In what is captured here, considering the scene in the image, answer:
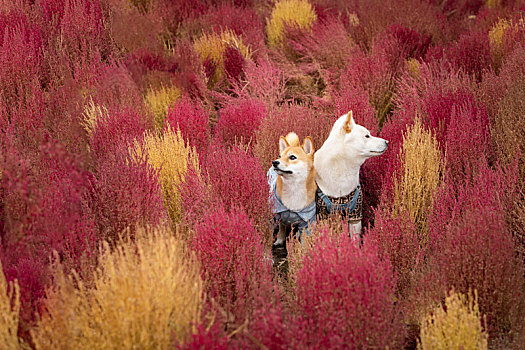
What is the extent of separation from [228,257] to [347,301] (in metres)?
0.69

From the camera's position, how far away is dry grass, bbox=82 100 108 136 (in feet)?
11.9

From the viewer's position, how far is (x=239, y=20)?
6348mm

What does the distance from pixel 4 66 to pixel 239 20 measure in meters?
3.27

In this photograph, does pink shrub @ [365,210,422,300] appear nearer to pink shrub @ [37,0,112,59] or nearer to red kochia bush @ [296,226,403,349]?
red kochia bush @ [296,226,403,349]

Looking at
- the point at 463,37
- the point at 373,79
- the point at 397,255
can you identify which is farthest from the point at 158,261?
the point at 463,37

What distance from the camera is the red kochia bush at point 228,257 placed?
226 centimetres

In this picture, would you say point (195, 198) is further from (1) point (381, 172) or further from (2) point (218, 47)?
(2) point (218, 47)

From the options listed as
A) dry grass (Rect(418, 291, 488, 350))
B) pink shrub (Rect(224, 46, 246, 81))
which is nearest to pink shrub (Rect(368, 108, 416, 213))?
dry grass (Rect(418, 291, 488, 350))

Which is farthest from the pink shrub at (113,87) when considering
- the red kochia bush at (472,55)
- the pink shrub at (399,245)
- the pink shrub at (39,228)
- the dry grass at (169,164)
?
the red kochia bush at (472,55)

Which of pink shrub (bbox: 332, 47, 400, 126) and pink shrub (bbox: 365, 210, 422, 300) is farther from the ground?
pink shrub (bbox: 332, 47, 400, 126)

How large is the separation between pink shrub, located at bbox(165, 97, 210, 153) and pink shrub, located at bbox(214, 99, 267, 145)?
0.19 m

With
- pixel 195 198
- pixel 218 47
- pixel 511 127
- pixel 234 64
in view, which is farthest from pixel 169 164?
pixel 218 47

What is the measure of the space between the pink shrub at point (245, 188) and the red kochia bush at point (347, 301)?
78 centimetres

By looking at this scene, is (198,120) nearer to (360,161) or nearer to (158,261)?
(360,161)
